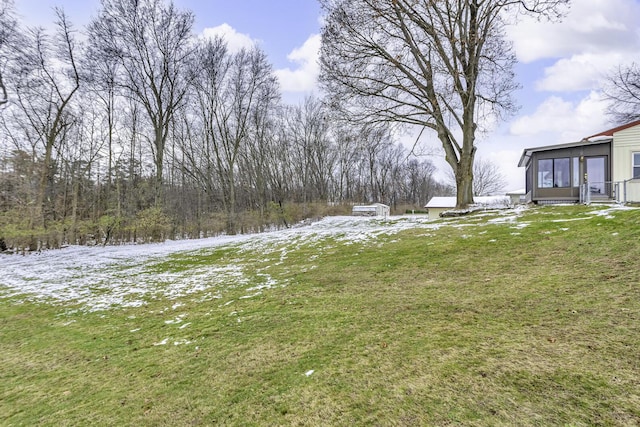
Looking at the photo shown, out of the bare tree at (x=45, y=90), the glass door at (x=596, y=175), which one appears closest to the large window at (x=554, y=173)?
the glass door at (x=596, y=175)

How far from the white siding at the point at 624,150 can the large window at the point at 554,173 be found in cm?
156

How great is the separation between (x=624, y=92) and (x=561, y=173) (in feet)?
45.5

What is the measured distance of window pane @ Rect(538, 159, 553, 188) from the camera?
14064 millimetres

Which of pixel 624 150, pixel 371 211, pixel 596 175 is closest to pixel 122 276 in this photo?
pixel 596 175

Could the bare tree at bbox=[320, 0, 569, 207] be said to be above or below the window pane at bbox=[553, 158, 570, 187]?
above

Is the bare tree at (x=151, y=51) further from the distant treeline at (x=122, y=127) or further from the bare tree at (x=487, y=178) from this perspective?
the bare tree at (x=487, y=178)

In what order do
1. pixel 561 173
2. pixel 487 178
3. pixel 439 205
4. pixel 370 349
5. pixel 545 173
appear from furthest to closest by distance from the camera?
1. pixel 487 178
2. pixel 439 205
3. pixel 545 173
4. pixel 561 173
5. pixel 370 349

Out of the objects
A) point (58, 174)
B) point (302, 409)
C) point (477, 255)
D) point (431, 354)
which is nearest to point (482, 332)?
point (431, 354)

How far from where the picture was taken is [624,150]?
39.6ft

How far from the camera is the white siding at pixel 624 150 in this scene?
11922 millimetres

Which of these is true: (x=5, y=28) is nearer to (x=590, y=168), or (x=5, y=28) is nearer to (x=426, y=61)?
(x=426, y=61)

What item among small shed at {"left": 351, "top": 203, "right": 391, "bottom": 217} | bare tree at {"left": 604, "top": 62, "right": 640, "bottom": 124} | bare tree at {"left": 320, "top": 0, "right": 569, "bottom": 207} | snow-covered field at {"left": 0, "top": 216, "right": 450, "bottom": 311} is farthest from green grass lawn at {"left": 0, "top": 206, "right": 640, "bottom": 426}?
bare tree at {"left": 604, "top": 62, "right": 640, "bottom": 124}

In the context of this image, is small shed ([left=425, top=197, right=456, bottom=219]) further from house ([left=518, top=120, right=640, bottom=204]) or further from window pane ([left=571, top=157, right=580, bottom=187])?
window pane ([left=571, top=157, right=580, bottom=187])

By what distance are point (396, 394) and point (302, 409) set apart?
67cm
